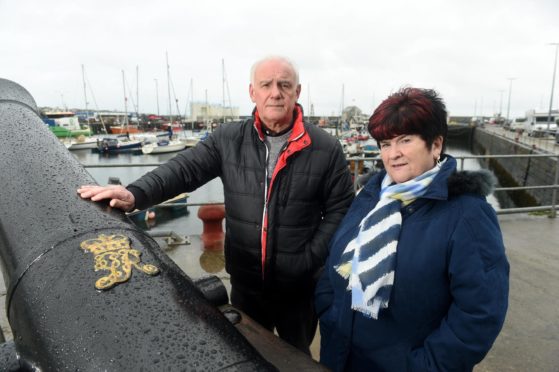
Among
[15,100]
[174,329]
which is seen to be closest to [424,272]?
[174,329]

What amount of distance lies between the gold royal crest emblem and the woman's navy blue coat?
37.5 inches

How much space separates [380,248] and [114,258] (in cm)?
101

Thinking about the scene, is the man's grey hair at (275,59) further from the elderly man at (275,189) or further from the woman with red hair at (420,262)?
the woman with red hair at (420,262)

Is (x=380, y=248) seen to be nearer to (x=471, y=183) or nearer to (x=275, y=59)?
(x=471, y=183)

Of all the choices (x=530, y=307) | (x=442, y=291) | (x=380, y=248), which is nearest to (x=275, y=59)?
(x=380, y=248)

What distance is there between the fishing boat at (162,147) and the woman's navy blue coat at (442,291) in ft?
155

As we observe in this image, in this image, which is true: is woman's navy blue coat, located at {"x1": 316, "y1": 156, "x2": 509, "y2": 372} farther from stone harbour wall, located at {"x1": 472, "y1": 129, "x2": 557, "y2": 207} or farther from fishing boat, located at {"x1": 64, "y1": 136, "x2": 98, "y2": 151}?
fishing boat, located at {"x1": 64, "y1": 136, "x2": 98, "y2": 151}

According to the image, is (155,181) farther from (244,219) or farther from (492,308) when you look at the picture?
(492,308)

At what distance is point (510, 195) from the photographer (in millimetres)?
21594

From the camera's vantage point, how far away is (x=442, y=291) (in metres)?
1.52

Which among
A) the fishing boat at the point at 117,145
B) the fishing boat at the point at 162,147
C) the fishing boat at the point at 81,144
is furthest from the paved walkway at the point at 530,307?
the fishing boat at the point at 81,144

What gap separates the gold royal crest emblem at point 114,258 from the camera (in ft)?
3.93

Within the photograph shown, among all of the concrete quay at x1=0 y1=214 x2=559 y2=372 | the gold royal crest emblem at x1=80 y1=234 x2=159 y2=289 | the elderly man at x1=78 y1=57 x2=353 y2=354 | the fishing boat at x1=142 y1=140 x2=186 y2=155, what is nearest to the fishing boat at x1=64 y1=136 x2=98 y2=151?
the fishing boat at x1=142 y1=140 x2=186 y2=155

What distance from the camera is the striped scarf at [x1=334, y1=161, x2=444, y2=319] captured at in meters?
1.58
